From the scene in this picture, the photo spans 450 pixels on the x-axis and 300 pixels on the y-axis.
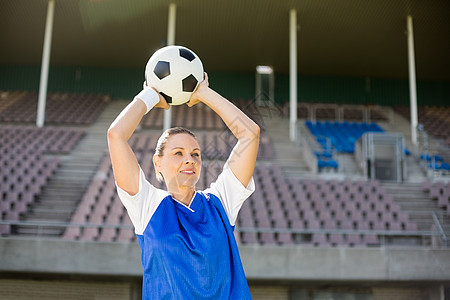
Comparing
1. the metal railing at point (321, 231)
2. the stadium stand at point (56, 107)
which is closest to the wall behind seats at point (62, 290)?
the metal railing at point (321, 231)

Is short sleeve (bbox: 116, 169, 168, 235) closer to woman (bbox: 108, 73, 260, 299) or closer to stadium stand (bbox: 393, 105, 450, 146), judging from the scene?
woman (bbox: 108, 73, 260, 299)

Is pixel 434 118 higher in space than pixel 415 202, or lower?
higher

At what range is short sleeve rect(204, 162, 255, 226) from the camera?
1.85 m

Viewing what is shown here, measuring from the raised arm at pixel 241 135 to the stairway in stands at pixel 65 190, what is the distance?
6679mm

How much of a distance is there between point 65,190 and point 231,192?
9087 mm

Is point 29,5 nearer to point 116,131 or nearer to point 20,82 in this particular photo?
point 20,82

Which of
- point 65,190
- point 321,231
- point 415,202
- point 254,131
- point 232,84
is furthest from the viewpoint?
point 232,84

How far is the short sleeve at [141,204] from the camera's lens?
167 centimetres

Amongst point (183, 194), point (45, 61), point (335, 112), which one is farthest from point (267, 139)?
point (183, 194)

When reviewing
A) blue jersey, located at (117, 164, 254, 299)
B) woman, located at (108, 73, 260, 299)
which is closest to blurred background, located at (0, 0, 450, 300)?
woman, located at (108, 73, 260, 299)

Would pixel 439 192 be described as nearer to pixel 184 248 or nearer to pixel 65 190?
pixel 65 190

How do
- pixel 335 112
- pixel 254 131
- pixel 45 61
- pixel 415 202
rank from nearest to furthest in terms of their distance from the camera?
pixel 254 131 < pixel 415 202 < pixel 45 61 < pixel 335 112

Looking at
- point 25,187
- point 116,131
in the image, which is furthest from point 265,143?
point 116,131

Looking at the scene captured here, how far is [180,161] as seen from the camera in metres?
1.75
